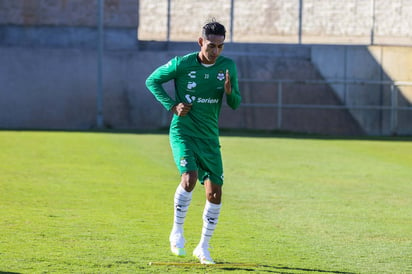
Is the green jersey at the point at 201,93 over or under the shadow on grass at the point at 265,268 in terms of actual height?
over

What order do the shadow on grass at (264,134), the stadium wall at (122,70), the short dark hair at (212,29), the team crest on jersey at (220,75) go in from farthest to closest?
the stadium wall at (122,70)
the shadow on grass at (264,134)
the team crest on jersey at (220,75)
the short dark hair at (212,29)

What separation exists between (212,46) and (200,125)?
2.40 ft

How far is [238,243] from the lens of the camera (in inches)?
378

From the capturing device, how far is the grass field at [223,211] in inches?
336

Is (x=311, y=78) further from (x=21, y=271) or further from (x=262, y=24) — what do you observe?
(x=21, y=271)

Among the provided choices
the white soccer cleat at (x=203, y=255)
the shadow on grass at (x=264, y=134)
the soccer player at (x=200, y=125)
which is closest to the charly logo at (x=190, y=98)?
the soccer player at (x=200, y=125)

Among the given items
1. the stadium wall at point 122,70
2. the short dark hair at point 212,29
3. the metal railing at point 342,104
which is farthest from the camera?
the stadium wall at point 122,70

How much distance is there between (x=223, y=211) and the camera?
12.5 metres

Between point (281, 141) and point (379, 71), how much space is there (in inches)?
333

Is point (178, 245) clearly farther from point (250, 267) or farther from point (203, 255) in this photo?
point (250, 267)

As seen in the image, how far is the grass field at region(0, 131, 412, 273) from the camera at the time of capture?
28.0ft

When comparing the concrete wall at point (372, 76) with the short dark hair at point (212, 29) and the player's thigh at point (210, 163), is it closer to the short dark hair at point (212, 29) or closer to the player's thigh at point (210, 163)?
the player's thigh at point (210, 163)

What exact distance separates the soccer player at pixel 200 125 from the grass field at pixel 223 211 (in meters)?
0.42

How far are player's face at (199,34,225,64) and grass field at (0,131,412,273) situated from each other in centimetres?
184
